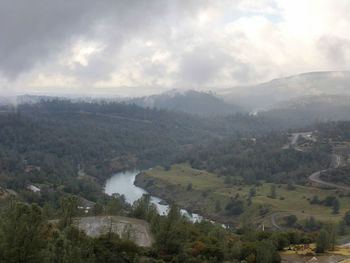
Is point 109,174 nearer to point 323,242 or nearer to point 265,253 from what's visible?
point 323,242

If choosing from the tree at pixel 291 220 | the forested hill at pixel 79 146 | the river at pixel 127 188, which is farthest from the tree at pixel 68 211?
the forested hill at pixel 79 146

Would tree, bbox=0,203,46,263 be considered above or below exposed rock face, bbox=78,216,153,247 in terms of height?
above

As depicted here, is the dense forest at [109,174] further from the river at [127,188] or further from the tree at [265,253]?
the river at [127,188]

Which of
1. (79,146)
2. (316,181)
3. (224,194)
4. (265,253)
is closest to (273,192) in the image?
(224,194)

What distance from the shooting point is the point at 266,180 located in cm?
10056

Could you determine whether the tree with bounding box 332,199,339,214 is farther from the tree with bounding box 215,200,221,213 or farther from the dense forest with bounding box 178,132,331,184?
the tree with bounding box 215,200,221,213

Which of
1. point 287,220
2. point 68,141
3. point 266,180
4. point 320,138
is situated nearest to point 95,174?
point 68,141

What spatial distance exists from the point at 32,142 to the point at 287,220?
110982 millimetres

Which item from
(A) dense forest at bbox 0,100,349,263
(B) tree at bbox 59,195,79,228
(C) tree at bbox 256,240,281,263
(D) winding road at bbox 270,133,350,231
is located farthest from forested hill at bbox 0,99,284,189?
(C) tree at bbox 256,240,281,263

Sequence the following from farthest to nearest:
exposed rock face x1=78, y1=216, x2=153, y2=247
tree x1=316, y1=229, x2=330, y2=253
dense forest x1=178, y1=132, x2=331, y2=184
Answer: dense forest x1=178, y1=132, x2=331, y2=184
tree x1=316, y1=229, x2=330, y2=253
exposed rock face x1=78, y1=216, x2=153, y2=247

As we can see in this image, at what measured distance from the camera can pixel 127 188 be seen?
103250 millimetres

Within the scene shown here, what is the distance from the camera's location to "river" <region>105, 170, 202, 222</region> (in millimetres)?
87688

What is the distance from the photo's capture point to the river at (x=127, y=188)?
87688mm

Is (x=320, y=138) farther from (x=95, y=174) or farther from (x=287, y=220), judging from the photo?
(x=95, y=174)
